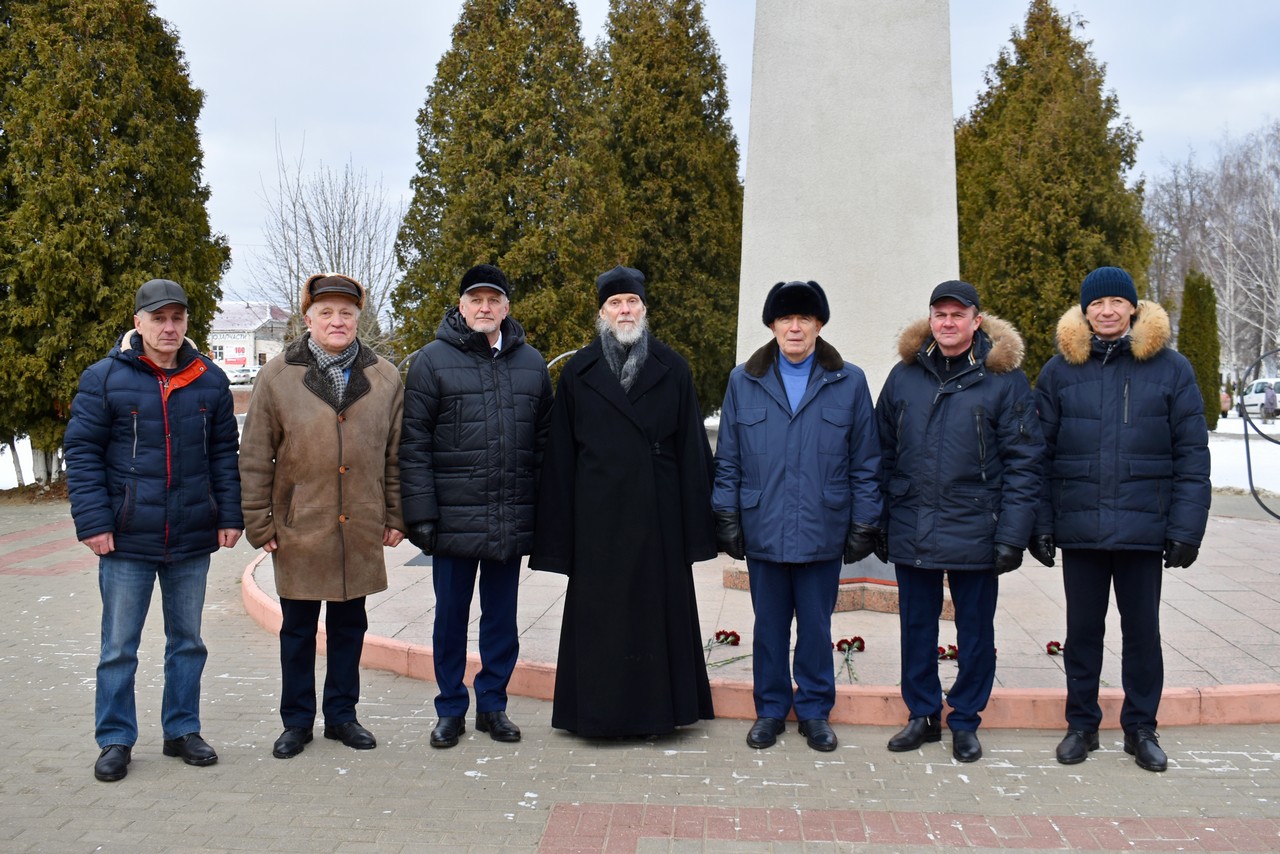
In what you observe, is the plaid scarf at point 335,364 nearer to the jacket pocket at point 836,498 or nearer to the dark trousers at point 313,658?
the dark trousers at point 313,658

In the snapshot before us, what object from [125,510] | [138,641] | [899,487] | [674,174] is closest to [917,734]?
[899,487]

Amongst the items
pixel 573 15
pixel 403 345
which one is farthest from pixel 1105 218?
pixel 403 345

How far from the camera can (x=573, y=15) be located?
20250mm

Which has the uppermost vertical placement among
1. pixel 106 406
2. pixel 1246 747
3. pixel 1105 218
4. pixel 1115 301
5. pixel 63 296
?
pixel 1105 218

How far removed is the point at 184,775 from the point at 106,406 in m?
1.50

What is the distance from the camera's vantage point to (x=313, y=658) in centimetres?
449

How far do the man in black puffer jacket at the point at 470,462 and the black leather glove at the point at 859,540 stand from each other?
1376 millimetres

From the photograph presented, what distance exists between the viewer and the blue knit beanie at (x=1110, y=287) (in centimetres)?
416

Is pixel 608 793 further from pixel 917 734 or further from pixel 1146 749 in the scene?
pixel 1146 749

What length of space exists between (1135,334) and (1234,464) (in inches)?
678

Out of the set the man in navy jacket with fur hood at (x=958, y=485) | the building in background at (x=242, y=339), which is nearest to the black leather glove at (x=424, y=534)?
the man in navy jacket with fur hood at (x=958, y=485)

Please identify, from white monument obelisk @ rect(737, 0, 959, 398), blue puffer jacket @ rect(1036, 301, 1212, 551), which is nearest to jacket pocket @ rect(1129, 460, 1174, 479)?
blue puffer jacket @ rect(1036, 301, 1212, 551)

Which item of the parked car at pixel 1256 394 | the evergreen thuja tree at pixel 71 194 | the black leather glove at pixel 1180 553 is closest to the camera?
the black leather glove at pixel 1180 553

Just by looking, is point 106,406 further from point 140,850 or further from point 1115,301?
→ point 1115,301
